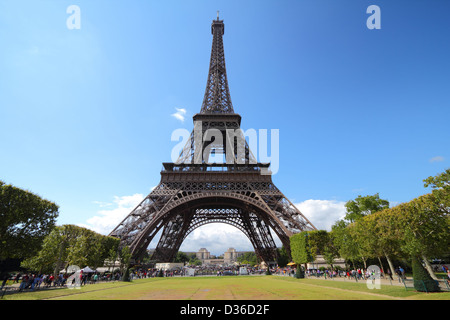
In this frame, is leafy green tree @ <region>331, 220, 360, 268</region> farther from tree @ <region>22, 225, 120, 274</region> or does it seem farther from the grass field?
tree @ <region>22, 225, 120, 274</region>

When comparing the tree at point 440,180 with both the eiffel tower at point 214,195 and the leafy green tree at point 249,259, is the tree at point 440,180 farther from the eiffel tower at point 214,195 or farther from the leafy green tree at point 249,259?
the leafy green tree at point 249,259

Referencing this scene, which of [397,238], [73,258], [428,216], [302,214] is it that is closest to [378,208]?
[302,214]

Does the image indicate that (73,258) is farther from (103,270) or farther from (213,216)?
(213,216)

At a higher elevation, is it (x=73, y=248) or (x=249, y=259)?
(x=73, y=248)

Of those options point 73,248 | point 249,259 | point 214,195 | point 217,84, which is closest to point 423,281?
point 214,195

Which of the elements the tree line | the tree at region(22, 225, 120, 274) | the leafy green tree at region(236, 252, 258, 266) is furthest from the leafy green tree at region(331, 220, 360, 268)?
the leafy green tree at region(236, 252, 258, 266)

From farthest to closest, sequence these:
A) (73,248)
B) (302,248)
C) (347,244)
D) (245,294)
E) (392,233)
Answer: (302,248)
(347,244)
(73,248)
(392,233)
(245,294)

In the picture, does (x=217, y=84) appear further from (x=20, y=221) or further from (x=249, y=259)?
(x=249, y=259)
